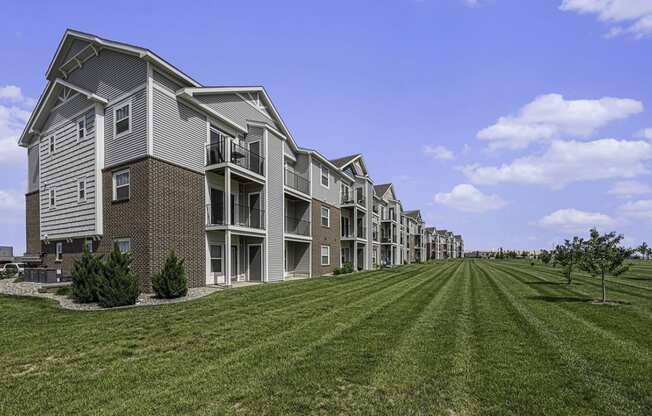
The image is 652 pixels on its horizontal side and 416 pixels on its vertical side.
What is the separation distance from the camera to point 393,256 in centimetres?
5303

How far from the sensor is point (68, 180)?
18.2 meters

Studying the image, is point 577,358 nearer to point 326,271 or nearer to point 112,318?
point 112,318

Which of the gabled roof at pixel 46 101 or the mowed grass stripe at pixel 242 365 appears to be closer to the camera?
the mowed grass stripe at pixel 242 365

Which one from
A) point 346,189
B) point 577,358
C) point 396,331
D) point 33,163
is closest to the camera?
point 577,358

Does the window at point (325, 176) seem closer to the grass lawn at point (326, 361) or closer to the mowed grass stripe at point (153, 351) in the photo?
the grass lawn at point (326, 361)

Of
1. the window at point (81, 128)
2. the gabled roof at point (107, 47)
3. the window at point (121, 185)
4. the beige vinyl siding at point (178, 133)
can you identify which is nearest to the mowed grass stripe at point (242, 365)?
the beige vinyl siding at point (178, 133)

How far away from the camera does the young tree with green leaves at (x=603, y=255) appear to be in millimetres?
11984

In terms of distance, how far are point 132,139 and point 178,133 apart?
1901mm

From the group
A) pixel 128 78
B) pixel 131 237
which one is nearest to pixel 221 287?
pixel 131 237

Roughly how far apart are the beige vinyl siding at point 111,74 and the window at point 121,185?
370 centimetres

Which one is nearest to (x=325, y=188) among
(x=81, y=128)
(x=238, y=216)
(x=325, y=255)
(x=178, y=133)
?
(x=325, y=255)

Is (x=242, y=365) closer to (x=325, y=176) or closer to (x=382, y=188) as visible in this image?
(x=325, y=176)

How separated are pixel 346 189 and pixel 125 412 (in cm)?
3059

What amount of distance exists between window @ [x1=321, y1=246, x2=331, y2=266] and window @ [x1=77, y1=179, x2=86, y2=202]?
16594 mm
